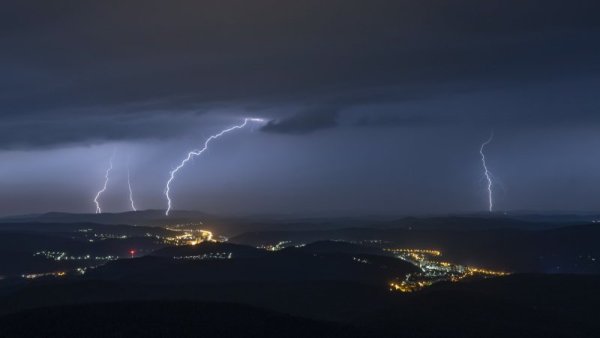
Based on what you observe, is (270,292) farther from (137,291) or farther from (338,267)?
(338,267)

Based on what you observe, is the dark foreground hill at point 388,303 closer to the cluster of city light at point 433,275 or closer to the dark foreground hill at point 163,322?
the dark foreground hill at point 163,322

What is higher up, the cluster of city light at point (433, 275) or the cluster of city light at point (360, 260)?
the cluster of city light at point (360, 260)

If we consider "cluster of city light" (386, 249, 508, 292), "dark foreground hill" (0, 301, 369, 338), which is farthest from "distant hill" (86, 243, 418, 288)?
"dark foreground hill" (0, 301, 369, 338)

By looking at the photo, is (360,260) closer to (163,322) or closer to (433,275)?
(433,275)

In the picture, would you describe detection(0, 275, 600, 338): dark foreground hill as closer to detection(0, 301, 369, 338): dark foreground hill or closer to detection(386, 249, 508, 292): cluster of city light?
detection(0, 301, 369, 338): dark foreground hill

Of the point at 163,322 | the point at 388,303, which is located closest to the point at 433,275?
the point at 388,303

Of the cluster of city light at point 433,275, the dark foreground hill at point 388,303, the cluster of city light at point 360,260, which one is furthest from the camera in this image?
the cluster of city light at point 360,260

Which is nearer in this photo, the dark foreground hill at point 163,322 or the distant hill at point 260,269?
the dark foreground hill at point 163,322

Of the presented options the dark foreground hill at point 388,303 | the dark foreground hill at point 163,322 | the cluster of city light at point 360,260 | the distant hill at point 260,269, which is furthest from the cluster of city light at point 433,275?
the dark foreground hill at point 163,322
